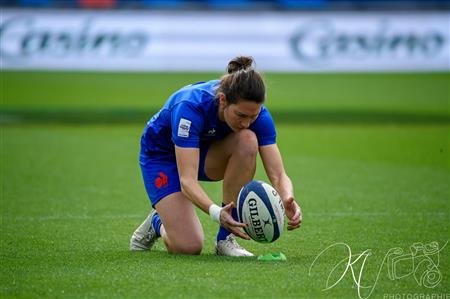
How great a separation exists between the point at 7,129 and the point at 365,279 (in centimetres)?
1366

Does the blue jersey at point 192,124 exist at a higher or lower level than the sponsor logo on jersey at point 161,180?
higher

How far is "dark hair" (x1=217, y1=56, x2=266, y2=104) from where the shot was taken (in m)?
6.71

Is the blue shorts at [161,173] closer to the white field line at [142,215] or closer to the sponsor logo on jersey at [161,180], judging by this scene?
the sponsor logo on jersey at [161,180]

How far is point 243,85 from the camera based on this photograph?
673 cm

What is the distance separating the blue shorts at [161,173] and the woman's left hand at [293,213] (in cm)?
98

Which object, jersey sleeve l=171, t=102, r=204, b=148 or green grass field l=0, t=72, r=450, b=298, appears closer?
green grass field l=0, t=72, r=450, b=298

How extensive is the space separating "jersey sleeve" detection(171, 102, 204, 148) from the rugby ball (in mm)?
603

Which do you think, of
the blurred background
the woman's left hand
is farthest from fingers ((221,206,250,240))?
the blurred background

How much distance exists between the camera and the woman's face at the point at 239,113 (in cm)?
677

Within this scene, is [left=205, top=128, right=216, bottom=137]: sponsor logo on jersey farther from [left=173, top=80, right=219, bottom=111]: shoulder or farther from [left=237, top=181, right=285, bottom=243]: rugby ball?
[left=237, top=181, right=285, bottom=243]: rugby ball

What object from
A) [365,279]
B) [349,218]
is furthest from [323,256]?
[349,218]

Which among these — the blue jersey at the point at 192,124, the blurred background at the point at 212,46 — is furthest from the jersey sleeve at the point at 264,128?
the blurred background at the point at 212,46

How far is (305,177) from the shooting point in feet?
41.1

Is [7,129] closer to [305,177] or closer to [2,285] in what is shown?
[305,177]
